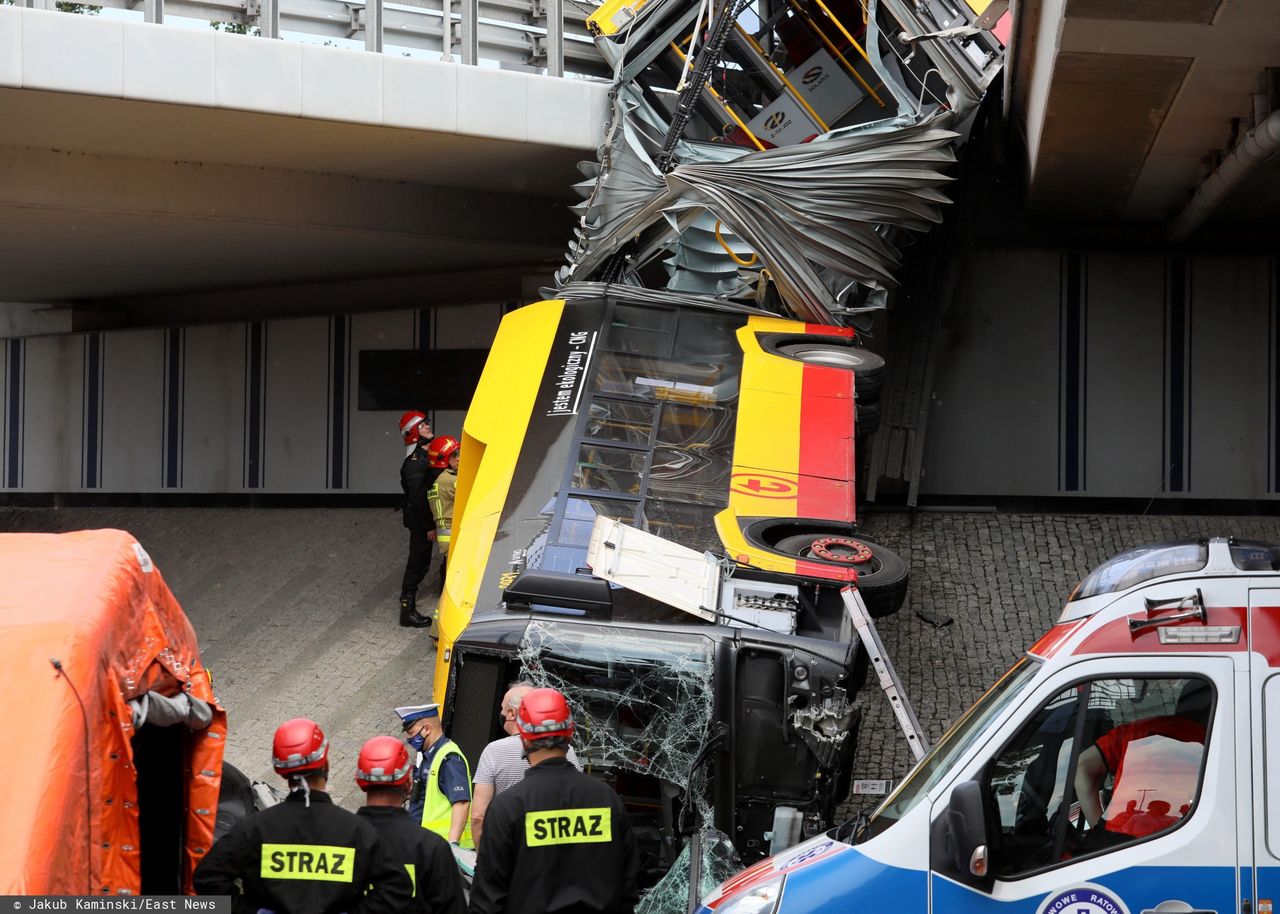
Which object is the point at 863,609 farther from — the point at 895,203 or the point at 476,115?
the point at 476,115

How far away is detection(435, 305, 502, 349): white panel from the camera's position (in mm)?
16453

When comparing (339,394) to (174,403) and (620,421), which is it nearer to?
(174,403)

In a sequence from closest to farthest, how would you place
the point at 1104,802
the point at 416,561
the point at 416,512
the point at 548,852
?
the point at 1104,802 → the point at 548,852 → the point at 416,512 → the point at 416,561

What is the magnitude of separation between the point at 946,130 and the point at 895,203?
69 cm

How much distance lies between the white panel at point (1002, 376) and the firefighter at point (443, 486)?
528 centimetres

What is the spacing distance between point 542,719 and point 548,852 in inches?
17.0

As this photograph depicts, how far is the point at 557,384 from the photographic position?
918cm

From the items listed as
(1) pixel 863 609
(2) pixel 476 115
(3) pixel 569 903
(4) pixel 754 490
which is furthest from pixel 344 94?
(3) pixel 569 903

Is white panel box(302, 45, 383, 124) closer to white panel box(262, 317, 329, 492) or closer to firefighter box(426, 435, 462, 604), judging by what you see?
firefighter box(426, 435, 462, 604)

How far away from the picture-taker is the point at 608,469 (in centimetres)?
831

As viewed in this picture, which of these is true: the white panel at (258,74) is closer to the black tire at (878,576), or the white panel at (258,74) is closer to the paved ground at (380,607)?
the paved ground at (380,607)

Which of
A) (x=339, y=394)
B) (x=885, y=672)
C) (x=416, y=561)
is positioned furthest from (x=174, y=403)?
(x=885, y=672)

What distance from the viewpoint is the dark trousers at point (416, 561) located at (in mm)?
11727

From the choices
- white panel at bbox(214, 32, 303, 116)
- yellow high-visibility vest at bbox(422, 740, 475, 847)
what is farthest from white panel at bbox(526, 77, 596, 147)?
yellow high-visibility vest at bbox(422, 740, 475, 847)
